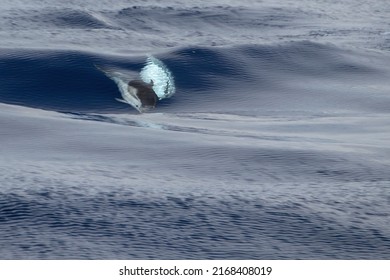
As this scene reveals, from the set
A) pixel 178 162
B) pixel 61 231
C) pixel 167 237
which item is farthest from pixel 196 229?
pixel 178 162

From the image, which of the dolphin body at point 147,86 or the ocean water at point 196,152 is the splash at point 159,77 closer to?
the dolphin body at point 147,86

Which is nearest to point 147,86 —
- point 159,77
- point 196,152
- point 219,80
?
point 159,77

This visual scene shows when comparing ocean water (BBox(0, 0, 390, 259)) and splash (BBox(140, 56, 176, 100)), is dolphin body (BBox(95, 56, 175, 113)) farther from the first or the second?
ocean water (BBox(0, 0, 390, 259))

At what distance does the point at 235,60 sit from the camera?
15453 mm

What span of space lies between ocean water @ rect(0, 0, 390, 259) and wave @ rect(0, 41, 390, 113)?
0.09ft

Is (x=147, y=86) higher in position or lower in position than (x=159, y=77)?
lower

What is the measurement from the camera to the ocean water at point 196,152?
257 inches

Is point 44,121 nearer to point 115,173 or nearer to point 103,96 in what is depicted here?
point 115,173

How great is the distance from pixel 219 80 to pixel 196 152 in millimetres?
5885

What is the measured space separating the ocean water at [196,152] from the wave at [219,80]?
28 millimetres

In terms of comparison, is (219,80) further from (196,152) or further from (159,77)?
(196,152)

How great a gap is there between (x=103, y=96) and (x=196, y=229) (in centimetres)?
638

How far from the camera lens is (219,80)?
1438 centimetres

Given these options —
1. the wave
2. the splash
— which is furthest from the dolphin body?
the wave
